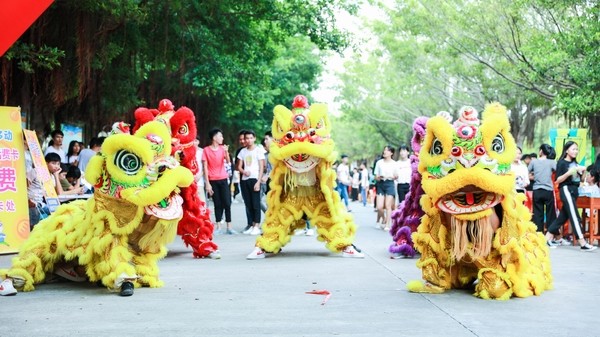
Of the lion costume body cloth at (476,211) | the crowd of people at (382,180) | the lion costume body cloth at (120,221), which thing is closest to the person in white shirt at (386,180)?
the crowd of people at (382,180)

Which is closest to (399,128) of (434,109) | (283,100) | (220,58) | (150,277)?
(434,109)

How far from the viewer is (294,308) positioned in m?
6.53

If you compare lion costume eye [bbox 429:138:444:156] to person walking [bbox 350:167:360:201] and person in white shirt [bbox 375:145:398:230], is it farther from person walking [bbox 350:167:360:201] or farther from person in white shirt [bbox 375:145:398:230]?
person walking [bbox 350:167:360:201]

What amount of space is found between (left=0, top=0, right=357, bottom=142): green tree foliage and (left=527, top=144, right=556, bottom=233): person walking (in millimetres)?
5520

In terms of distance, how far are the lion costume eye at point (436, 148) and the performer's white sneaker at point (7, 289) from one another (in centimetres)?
391

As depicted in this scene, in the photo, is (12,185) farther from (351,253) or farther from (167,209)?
(351,253)

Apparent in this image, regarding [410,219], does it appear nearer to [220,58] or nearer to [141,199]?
[141,199]

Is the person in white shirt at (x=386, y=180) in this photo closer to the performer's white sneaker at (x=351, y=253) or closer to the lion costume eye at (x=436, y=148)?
the performer's white sneaker at (x=351, y=253)

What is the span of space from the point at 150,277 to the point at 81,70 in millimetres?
6251

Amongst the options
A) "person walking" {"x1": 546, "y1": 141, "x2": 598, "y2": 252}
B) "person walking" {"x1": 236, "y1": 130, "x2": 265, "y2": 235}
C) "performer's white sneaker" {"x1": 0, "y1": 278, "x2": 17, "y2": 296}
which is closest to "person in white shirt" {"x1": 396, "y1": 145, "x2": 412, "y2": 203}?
"person walking" {"x1": 236, "y1": 130, "x2": 265, "y2": 235}

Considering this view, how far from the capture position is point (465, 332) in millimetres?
5543

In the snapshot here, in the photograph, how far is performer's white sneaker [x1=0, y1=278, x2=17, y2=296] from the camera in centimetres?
708

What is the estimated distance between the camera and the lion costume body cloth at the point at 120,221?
6996 mm

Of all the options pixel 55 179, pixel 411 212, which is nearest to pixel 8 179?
pixel 55 179
